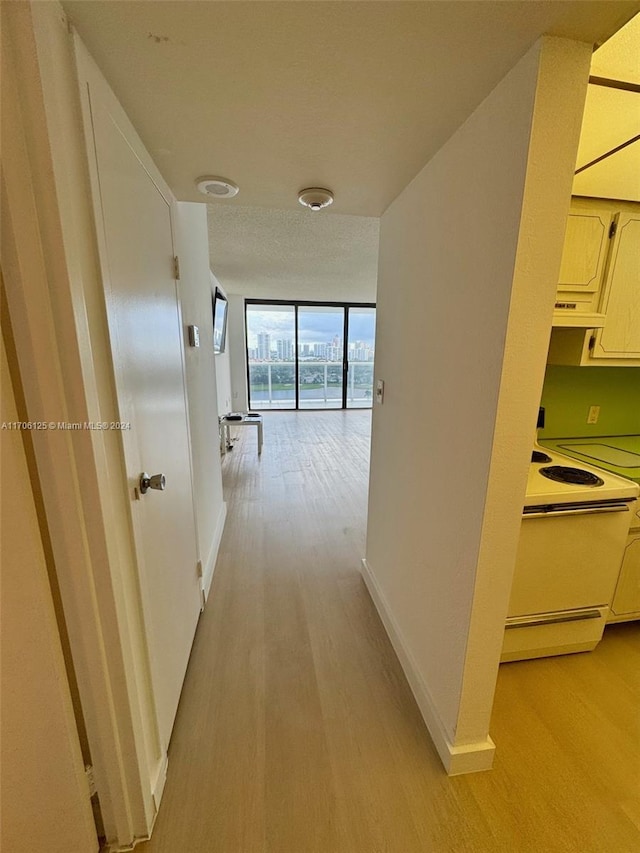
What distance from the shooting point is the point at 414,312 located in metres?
1.44

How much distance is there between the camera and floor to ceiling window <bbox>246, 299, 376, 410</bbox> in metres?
7.38

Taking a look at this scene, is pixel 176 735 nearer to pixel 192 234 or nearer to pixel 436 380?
pixel 436 380

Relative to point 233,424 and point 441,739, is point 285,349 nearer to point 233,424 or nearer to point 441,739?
point 233,424

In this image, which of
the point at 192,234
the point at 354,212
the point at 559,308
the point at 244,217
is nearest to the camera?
the point at 559,308

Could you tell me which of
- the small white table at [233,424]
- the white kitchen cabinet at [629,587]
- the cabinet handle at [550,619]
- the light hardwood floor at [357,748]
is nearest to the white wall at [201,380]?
the light hardwood floor at [357,748]

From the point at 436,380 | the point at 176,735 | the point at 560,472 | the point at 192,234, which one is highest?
the point at 192,234

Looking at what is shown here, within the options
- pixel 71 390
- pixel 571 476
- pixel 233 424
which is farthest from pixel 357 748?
pixel 233 424

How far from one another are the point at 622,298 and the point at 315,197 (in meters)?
1.52

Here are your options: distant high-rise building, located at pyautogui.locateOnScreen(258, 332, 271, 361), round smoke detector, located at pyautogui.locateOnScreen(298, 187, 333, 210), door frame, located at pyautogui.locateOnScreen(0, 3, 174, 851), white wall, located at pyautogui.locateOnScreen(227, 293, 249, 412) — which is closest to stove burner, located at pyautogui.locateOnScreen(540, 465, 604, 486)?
round smoke detector, located at pyautogui.locateOnScreen(298, 187, 333, 210)

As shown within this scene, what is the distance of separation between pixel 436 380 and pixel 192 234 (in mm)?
1640

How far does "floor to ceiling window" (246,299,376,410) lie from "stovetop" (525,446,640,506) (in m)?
6.24

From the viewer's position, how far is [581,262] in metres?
1.55

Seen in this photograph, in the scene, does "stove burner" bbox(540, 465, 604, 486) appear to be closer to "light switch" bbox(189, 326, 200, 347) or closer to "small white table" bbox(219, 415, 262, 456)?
"light switch" bbox(189, 326, 200, 347)

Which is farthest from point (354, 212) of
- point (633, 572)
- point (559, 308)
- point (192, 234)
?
point (633, 572)
